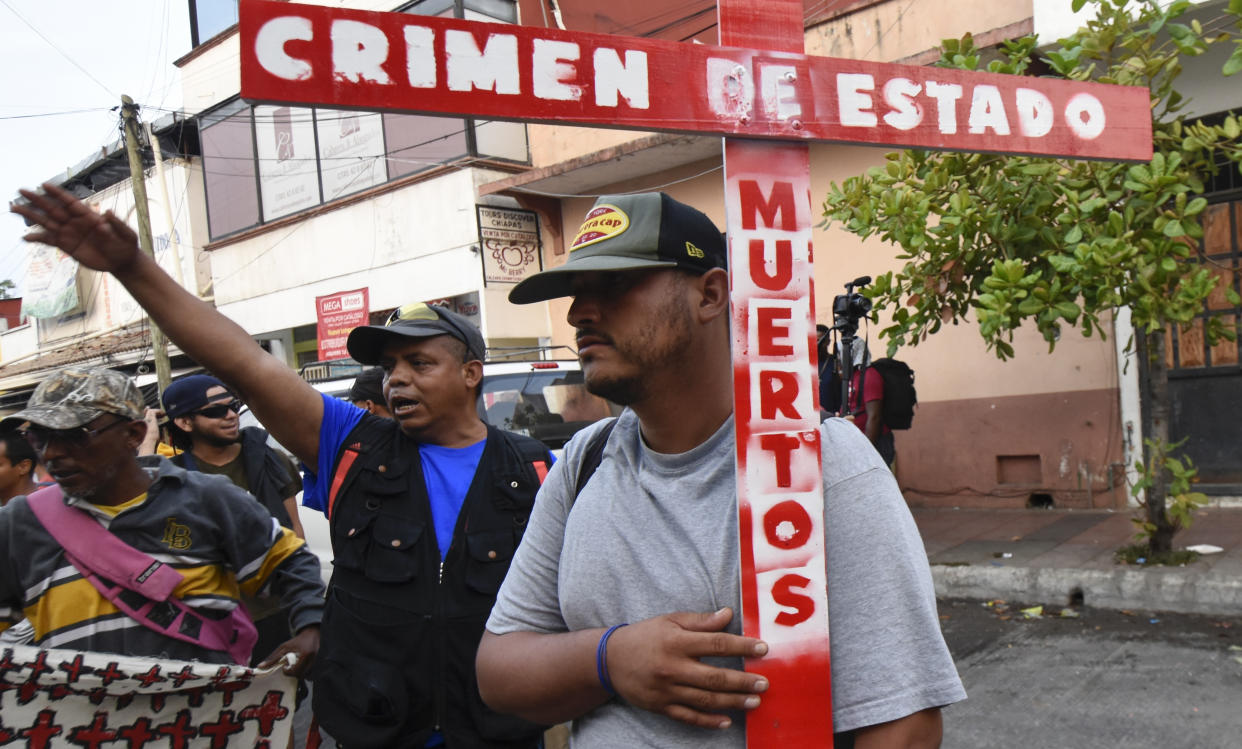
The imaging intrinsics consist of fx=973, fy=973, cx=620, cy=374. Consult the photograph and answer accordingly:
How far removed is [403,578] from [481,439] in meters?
0.53

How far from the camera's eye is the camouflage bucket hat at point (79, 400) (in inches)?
96.3

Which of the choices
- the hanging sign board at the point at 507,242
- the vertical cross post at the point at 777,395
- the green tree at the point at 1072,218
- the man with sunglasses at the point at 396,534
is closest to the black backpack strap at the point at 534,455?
the man with sunglasses at the point at 396,534

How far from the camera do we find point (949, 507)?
9617mm

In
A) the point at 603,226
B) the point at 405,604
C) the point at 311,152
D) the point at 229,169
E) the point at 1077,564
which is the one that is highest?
the point at 229,169

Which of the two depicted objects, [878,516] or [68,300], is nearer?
[878,516]

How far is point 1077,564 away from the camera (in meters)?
6.41

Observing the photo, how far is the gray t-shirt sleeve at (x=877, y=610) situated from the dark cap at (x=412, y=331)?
1613 mm

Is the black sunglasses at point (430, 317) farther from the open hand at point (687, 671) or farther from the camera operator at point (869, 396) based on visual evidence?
the camera operator at point (869, 396)

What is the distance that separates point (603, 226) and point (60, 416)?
1705mm

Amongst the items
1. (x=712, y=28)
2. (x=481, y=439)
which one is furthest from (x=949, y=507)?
(x=481, y=439)

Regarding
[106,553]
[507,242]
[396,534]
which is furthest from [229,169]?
[396,534]

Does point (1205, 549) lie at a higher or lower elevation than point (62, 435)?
lower

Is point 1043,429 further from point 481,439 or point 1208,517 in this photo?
point 481,439

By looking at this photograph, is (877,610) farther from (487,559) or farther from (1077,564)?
(1077,564)
